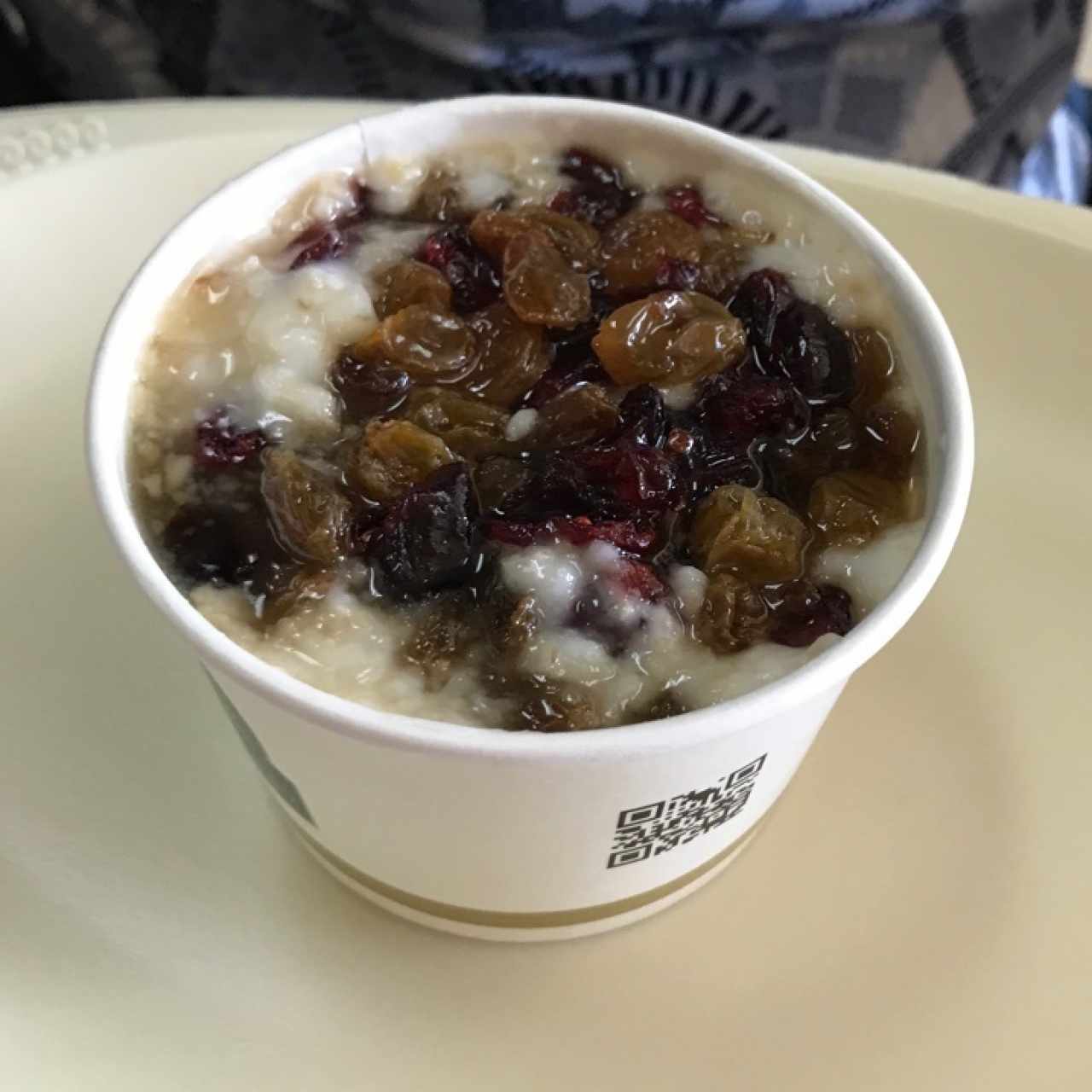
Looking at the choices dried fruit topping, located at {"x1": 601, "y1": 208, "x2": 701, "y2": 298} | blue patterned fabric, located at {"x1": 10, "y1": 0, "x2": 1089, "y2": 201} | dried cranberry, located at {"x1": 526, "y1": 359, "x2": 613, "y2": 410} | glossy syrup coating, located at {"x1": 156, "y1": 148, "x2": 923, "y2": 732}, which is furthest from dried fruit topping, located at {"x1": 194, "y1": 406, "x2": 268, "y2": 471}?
blue patterned fabric, located at {"x1": 10, "y1": 0, "x2": 1089, "y2": 201}

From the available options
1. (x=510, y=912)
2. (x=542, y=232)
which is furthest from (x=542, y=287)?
(x=510, y=912)

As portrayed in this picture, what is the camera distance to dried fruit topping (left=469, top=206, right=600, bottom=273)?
→ 1070mm

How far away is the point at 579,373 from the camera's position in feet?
3.26

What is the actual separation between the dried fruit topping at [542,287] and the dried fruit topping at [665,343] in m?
0.04

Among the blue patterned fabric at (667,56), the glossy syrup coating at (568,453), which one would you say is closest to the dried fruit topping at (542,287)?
the glossy syrup coating at (568,453)

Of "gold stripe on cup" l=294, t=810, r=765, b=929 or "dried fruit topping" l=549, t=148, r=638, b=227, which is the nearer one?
"gold stripe on cup" l=294, t=810, r=765, b=929

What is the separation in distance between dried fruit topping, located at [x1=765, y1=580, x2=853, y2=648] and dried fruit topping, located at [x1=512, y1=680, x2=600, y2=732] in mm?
141

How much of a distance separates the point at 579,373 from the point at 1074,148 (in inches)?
75.0

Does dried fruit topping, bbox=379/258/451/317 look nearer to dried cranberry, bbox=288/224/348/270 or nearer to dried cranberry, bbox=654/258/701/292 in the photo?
dried cranberry, bbox=288/224/348/270

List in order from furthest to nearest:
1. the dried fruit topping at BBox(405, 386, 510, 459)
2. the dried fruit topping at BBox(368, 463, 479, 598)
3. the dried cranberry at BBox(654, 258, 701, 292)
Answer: the dried cranberry at BBox(654, 258, 701, 292)
the dried fruit topping at BBox(405, 386, 510, 459)
the dried fruit topping at BBox(368, 463, 479, 598)

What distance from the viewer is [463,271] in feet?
3.49

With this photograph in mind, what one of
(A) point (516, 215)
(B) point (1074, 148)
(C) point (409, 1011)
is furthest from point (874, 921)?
(B) point (1074, 148)

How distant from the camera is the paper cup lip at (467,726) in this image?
74 cm

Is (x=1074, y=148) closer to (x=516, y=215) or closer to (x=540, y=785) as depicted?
(x=516, y=215)
